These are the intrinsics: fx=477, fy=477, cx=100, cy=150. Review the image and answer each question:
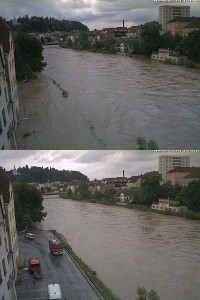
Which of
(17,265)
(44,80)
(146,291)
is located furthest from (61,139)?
(146,291)

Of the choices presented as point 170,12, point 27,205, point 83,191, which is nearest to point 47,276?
point 27,205

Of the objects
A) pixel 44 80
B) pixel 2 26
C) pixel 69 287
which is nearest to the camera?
pixel 2 26

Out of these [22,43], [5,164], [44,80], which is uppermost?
[22,43]

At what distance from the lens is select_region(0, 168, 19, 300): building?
3.09 metres

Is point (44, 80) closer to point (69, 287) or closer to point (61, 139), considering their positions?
point (61, 139)

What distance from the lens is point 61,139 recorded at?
2.85 meters

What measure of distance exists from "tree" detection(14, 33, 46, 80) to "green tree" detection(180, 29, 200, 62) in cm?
87

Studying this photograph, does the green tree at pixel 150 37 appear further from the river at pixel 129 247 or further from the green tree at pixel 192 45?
the river at pixel 129 247

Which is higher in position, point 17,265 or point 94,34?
point 94,34

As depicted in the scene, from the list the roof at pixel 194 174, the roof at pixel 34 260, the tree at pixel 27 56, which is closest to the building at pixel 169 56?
the tree at pixel 27 56

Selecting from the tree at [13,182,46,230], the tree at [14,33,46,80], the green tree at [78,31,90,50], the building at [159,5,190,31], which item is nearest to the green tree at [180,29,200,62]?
the building at [159,5,190,31]

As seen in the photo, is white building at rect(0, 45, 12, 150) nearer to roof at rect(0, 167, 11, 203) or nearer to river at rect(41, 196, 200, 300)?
roof at rect(0, 167, 11, 203)

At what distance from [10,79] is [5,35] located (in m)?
0.26

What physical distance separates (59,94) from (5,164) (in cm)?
56
